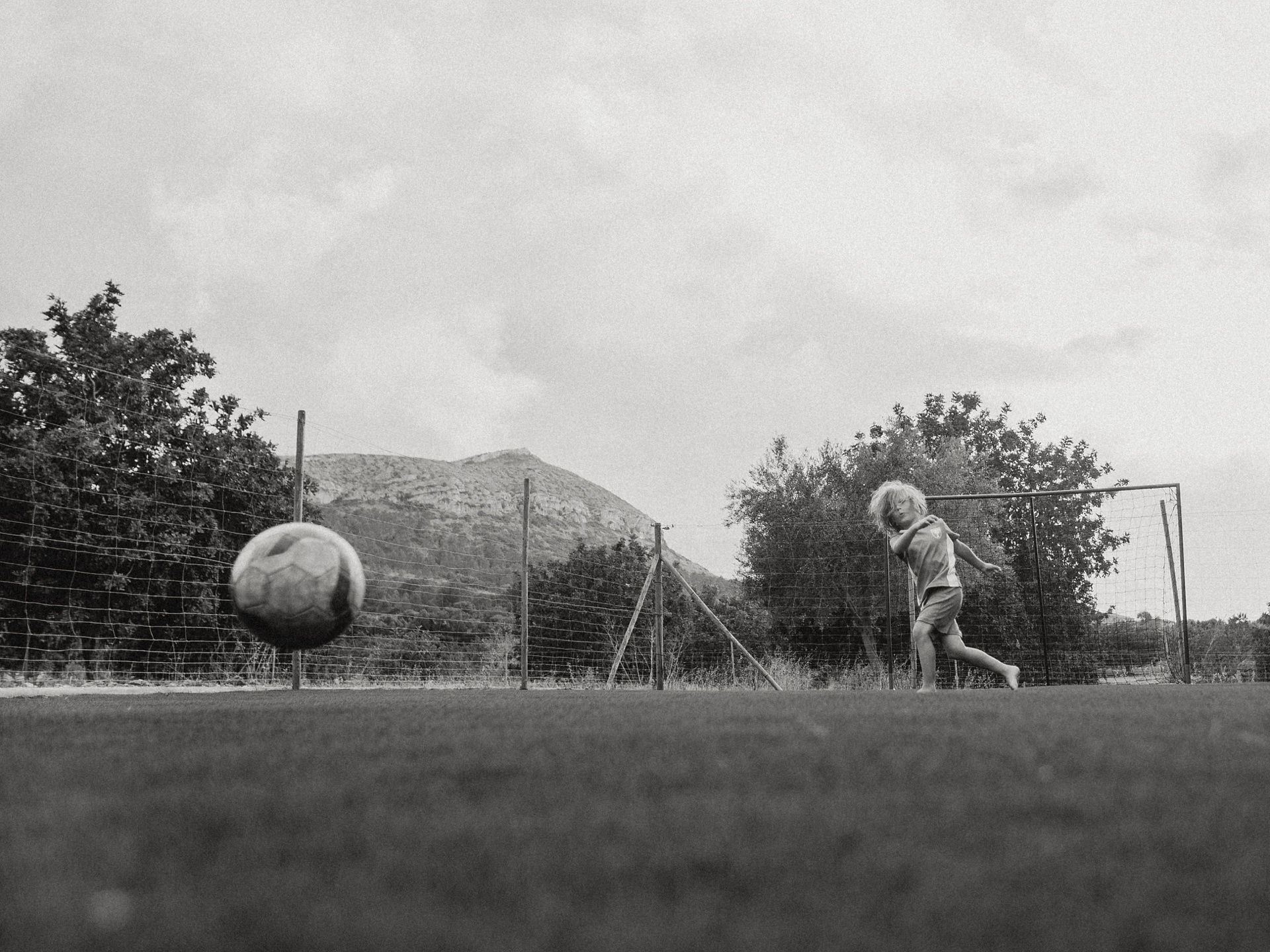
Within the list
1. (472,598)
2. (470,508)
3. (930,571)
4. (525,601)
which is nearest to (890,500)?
(930,571)

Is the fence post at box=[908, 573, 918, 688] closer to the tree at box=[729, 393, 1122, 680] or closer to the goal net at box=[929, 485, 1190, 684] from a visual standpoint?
the goal net at box=[929, 485, 1190, 684]

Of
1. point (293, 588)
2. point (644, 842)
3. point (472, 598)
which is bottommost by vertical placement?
point (644, 842)

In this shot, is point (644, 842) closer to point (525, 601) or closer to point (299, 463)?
point (299, 463)

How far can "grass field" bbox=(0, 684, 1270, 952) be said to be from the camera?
1019 mm

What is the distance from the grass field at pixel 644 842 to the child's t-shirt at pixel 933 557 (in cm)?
487

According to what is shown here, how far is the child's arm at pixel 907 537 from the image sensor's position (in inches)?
300

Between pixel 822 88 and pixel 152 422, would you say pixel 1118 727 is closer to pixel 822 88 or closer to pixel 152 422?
pixel 822 88

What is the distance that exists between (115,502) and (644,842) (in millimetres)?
13050

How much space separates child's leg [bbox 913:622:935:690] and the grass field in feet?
15.4

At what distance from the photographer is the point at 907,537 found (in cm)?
764

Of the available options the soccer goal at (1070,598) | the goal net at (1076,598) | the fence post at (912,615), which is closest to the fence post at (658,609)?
the soccer goal at (1070,598)

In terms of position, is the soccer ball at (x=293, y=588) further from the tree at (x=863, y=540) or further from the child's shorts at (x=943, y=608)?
the tree at (x=863, y=540)

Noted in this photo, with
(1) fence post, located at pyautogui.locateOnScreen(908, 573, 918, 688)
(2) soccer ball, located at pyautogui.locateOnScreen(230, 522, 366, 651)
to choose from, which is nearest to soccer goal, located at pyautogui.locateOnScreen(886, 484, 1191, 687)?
(1) fence post, located at pyautogui.locateOnScreen(908, 573, 918, 688)

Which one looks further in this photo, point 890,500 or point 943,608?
point 890,500
